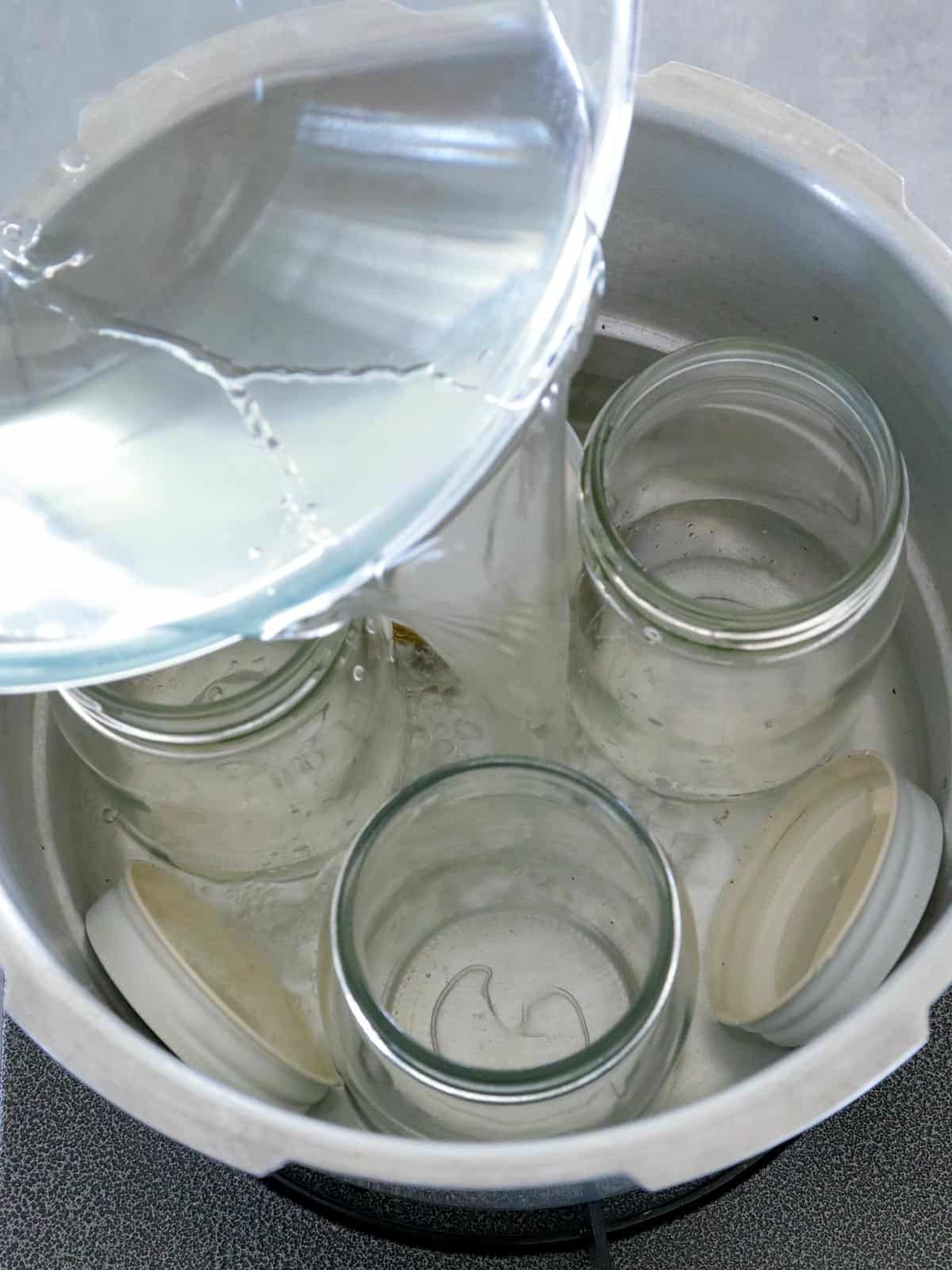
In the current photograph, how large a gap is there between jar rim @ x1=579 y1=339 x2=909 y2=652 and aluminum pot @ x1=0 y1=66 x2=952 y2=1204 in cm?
4

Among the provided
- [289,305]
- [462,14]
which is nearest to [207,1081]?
[289,305]

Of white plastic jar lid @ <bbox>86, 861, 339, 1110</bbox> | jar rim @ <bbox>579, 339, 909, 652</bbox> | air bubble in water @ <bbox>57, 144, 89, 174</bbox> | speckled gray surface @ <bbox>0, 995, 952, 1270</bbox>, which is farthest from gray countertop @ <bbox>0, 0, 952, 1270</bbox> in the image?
air bubble in water @ <bbox>57, 144, 89, 174</bbox>

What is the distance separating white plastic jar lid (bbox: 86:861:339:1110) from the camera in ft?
1.52

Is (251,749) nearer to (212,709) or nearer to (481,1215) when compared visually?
(212,709)

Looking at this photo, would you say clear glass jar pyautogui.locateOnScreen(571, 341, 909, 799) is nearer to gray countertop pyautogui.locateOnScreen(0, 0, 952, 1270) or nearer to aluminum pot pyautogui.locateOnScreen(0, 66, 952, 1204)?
aluminum pot pyautogui.locateOnScreen(0, 66, 952, 1204)

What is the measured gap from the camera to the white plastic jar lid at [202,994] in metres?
0.46

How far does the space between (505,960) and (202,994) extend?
0.49 feet

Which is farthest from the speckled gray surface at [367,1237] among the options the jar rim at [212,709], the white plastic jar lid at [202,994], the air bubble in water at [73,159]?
the air bubble in water at [73,159]

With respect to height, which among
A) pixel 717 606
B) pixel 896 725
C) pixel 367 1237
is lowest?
pixel 367 1237

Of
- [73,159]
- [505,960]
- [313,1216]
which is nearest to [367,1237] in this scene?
[313,1216]

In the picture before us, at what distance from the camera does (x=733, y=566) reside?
2.04ft

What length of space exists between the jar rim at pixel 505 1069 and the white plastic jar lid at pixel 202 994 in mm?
54

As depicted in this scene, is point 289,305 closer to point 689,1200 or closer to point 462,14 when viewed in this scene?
point 462,14

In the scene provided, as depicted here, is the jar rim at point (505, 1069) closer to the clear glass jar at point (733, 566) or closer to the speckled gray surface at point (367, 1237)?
the clear glass jar at point (733, 566)
